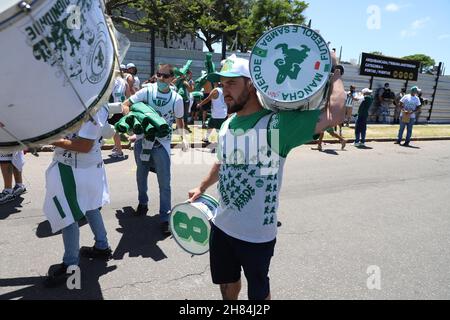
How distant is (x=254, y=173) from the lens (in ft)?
7.29


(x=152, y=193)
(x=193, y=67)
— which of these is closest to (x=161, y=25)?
(x=193, y=67)

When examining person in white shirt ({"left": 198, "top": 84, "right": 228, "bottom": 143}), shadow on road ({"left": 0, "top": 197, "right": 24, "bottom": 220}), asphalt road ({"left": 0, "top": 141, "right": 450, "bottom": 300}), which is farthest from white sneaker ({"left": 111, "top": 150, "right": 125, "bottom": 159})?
shadow on road ({"left": 0, "top": 197, "right": 24, "bottom": 220})

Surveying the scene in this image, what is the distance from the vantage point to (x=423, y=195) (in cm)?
654

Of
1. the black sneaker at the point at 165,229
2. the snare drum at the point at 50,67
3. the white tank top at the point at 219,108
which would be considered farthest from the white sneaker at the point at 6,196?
the white tank top at the point at 219,108

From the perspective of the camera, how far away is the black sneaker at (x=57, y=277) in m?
3.12

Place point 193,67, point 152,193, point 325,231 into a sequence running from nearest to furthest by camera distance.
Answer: point 325,231 < point 152,193 < point 193,67

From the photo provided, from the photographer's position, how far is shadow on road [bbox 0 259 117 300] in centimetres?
301

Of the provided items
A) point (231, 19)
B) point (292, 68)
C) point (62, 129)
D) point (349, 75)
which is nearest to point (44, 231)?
point (62, 129)

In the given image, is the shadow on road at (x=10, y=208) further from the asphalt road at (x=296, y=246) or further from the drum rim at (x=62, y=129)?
the drum rim at (x=62, y=129)

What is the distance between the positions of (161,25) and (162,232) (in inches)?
1037

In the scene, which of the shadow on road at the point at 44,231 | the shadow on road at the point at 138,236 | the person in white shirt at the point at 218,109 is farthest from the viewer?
the person in white shirt at the point at 218,109

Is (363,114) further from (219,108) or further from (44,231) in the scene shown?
(44,231)

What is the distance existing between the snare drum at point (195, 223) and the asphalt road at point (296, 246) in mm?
603
